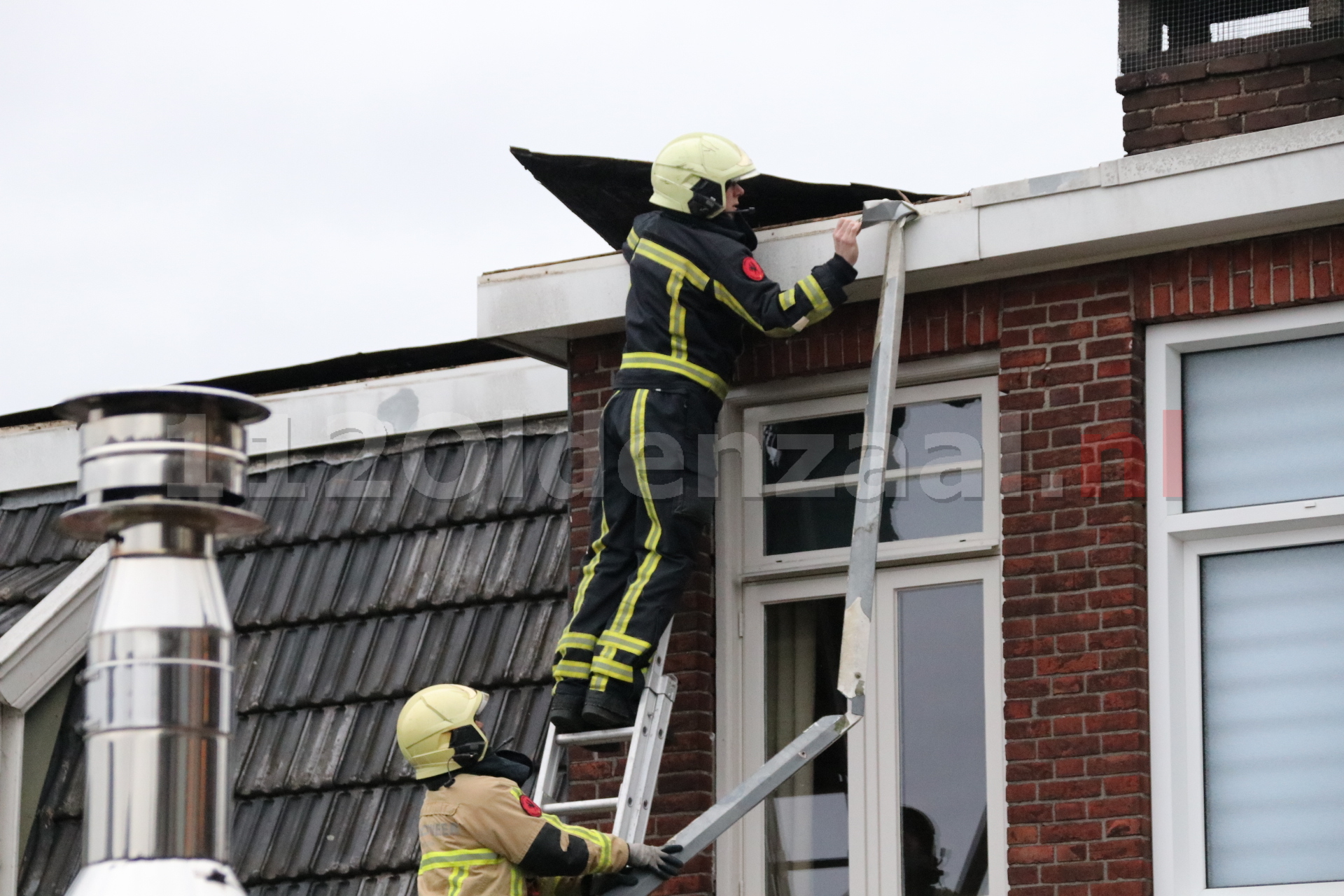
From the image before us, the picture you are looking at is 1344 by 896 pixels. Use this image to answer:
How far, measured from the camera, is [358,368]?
1192 cm

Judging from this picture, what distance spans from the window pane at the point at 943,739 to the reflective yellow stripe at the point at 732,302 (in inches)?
47.0

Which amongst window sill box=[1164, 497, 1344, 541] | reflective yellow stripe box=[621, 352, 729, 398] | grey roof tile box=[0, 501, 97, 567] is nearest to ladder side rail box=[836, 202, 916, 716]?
reflective yellow stripe box=[621, 352, 729, 398]

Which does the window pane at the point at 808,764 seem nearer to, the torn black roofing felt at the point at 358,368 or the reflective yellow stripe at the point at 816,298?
the reflective yellow stripe at the point at 816,298

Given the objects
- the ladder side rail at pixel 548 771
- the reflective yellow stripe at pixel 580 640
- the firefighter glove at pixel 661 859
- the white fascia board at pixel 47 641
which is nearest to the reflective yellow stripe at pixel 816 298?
the reflective yellow stripe at pixel 580 640

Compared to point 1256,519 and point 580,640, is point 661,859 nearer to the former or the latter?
point 580,640

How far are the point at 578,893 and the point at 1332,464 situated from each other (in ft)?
9.79

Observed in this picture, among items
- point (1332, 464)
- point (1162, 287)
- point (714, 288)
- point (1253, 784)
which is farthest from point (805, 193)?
point (1253, 784)

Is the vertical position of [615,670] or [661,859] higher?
[615,670]

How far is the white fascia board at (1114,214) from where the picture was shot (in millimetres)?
7137

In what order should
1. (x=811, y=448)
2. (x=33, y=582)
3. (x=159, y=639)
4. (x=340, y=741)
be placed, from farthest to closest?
(x=33, y=582)
(x=340, y=741)
(x=811, y=448)
(x=159, y=639)

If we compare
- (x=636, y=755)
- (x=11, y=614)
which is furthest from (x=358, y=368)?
(x=636, y=755)

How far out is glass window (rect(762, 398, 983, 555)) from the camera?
7.89m

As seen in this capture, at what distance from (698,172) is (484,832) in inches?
105

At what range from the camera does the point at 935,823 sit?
761cm
